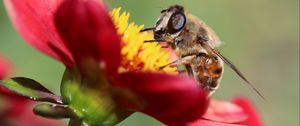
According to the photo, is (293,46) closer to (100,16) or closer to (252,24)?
(252,24)

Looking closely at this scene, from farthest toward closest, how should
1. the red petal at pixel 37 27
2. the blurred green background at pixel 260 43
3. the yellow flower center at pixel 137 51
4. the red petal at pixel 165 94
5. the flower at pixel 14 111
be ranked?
the blurred green background at pixel 260 43 → the flower at pixel 14 111 → the yellow flower center at pixel 137 51 → the red petal at pixel 37 27 → the red petal at pixel 165 94

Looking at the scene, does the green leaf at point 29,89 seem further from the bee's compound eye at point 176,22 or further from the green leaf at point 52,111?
the bee's compound eye at point 176,22

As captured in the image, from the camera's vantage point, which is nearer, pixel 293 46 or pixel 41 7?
pixel 41 7

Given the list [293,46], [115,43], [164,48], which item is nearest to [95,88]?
[115,43]

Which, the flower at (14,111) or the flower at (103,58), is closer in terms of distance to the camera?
the flower at (103,58)

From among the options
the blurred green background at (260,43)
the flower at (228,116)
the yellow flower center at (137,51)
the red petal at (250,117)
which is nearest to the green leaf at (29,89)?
the yellow flower center at (137,51)

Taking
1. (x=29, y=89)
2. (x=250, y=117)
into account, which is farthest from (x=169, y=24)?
(x=29, y=89)

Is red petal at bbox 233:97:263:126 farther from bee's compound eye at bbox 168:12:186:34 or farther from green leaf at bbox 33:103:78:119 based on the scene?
green leaf at bbox 33:103:78:119

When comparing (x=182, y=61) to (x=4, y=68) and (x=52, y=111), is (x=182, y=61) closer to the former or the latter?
(x=52, y=111)
